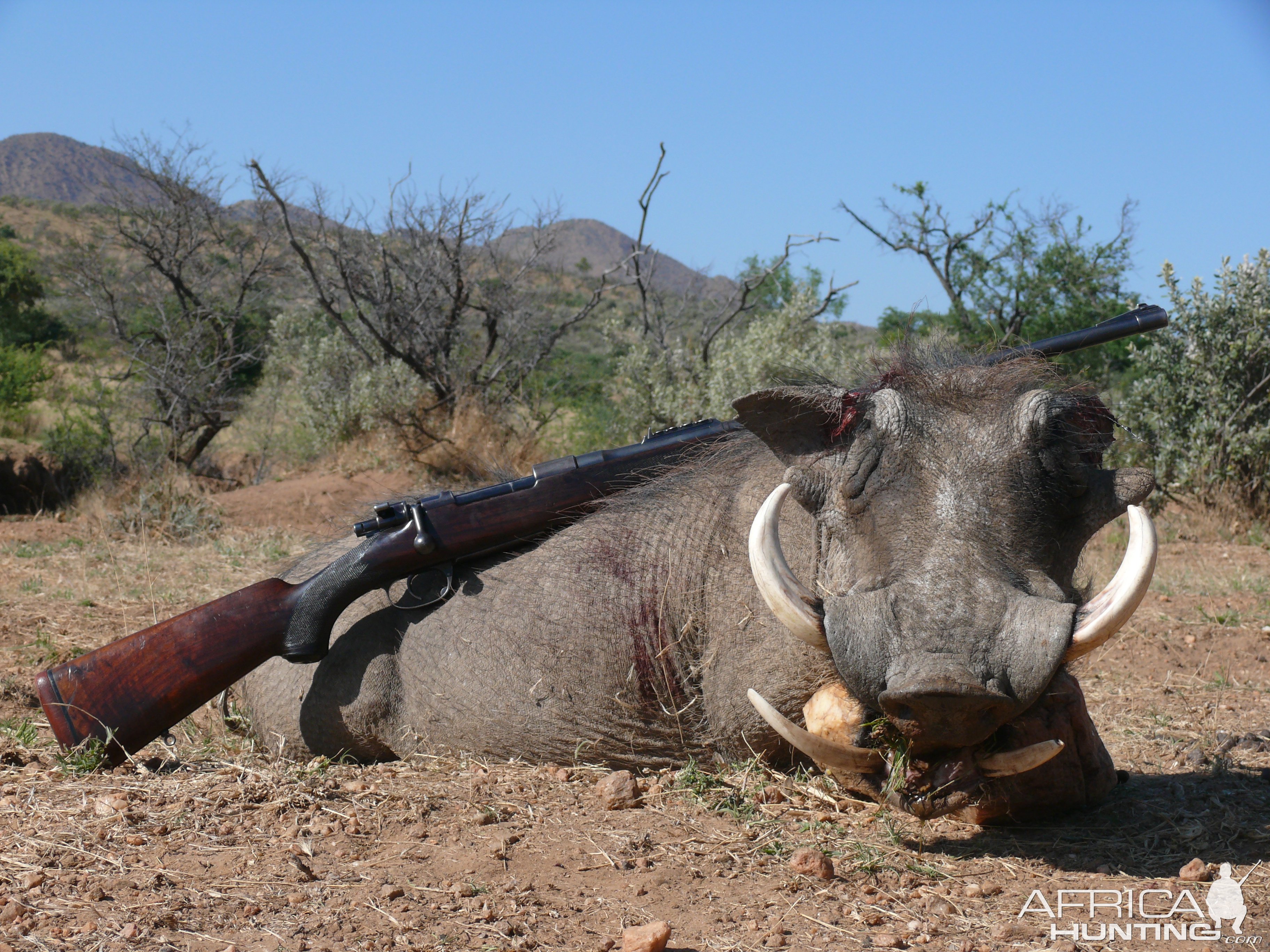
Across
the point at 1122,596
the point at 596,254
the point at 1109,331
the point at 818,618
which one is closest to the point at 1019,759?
the point at 1122,596

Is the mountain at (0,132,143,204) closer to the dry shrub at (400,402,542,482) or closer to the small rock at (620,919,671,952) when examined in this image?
the dry shrub at (400,402,542,482)

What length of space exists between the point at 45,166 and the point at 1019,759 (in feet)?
393

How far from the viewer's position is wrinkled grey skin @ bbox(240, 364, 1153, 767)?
2.25m

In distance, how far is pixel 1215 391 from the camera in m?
8.53

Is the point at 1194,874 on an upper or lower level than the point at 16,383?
lower

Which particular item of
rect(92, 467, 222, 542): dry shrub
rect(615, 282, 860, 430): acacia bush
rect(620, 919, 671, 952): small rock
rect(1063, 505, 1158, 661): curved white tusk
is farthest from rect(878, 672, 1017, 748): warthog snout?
rect(615, 282, 860, 430): acacia bush

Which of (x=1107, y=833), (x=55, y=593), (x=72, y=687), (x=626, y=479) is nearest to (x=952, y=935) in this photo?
(x=1107, y=833)

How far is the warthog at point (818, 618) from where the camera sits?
7.42 feet

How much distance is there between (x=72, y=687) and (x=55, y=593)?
9.19 ft

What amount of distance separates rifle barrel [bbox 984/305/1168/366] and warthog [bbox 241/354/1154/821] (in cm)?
56

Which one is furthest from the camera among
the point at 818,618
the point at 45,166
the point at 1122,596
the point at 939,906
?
the point at 45,166

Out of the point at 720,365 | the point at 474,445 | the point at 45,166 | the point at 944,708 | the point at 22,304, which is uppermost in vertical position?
the point at 45,166

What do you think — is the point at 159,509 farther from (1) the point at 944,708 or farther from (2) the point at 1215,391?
(2) the point at 1215,391

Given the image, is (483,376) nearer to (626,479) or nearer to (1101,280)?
(626,479)
